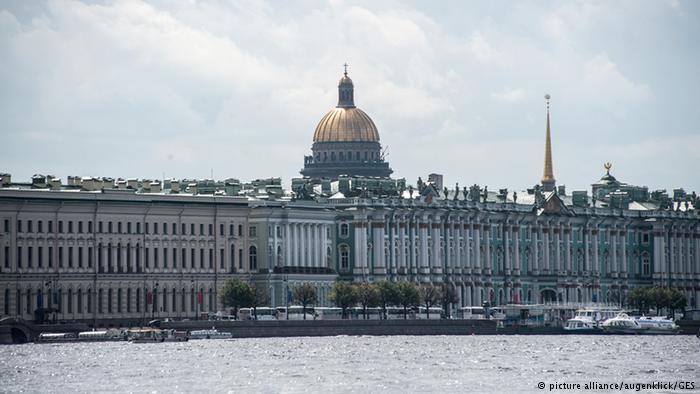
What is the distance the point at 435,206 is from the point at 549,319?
30.5ft

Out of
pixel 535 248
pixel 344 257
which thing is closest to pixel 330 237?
pixel 344 257

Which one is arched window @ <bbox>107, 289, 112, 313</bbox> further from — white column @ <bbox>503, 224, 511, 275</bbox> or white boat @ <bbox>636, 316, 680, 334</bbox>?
white column @ <bbox>503, 224, 511, 275</bbox>

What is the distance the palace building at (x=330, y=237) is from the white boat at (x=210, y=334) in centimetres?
820

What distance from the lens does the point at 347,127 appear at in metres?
181

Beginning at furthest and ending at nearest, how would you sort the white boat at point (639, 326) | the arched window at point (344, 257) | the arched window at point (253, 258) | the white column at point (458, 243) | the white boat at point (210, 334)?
1. the white column at point (458, 243)
2. the arched window at point (344, 257)
3. the arched window at point (253, 258)
4. the white boat at point (639, 326)
5. the white boat at point (210, 334)

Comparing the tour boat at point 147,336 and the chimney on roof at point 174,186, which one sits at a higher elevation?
the chimney on roof at point 174,186

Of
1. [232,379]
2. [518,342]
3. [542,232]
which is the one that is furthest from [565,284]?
[232,379]

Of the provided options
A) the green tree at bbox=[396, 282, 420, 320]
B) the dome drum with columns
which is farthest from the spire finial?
the green tree at bbox=[396, 282, 420, 320]

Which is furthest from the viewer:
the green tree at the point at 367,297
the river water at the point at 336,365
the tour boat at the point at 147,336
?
the green tree at the point at 367,297

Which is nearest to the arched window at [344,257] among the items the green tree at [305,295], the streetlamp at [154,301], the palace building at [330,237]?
the palace building at [330,237]

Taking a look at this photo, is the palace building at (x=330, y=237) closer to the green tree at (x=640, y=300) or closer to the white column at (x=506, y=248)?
the white column at (x=506, y=248)

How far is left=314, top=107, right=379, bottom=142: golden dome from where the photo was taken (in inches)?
7106

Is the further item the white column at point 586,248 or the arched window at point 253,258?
the white column at point 586,248

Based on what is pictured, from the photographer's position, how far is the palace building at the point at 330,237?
5428 inches
